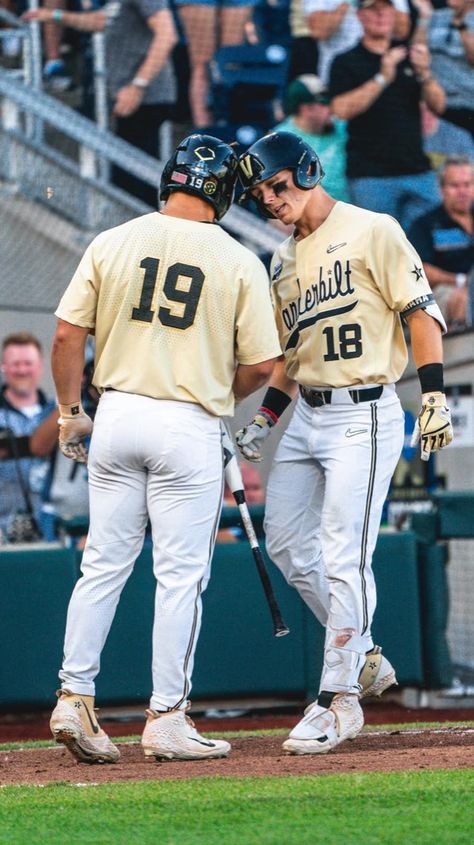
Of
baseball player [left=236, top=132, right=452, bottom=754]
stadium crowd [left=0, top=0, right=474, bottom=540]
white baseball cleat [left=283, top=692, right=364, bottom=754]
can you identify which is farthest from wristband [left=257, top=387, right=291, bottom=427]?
stadium crowd [left=0, top=0, right=474, bottom=540]

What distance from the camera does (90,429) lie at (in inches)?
167

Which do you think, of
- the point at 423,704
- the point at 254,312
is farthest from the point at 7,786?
the point at 423,704

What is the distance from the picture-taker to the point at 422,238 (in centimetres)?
1044

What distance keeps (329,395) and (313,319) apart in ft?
0.86

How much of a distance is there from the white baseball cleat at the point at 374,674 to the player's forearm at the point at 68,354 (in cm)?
141

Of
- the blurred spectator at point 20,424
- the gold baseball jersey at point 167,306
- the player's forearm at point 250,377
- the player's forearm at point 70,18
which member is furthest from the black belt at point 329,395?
the player's forearm at point 70,18

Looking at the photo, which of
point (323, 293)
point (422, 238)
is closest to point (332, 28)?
point (422, 238)

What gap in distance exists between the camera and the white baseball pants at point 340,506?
4133 mm

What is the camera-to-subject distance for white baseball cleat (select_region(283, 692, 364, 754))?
4.02m

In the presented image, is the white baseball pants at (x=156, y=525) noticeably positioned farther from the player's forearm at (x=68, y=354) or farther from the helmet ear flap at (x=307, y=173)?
the helmet ear flap at (x=307, y=173)

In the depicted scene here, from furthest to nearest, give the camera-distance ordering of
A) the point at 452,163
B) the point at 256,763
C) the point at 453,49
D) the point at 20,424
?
the point at 453,49 < the point at 452,163 < the point at 20,424 < the point at 256,763

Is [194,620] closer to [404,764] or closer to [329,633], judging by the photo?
[329,633]

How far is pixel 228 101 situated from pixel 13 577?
5.59 m

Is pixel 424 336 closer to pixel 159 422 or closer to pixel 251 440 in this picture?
pixel 251 440
